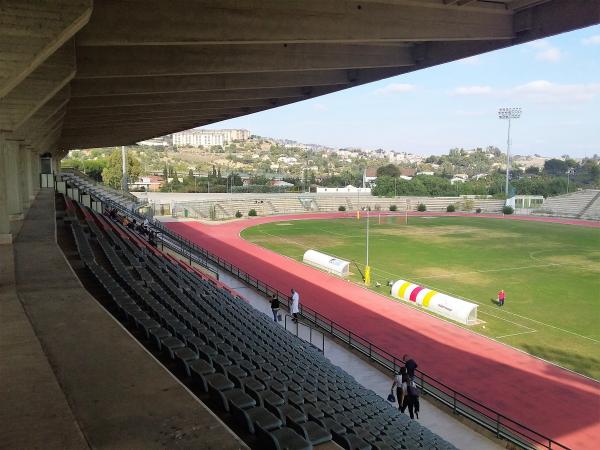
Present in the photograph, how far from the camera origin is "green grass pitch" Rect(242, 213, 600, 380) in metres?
21.3

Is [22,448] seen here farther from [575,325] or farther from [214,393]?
[575,325]

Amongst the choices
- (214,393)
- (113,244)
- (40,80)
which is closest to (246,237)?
(113,244)

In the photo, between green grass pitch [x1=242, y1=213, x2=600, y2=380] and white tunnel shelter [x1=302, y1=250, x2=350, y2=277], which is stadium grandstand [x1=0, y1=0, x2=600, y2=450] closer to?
green grass pitch [x1=242, y1=213, x2=600, y2=380]

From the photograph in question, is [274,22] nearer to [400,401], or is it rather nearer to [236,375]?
[236,375]

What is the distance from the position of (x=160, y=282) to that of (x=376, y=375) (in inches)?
275

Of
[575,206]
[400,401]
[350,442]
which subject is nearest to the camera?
[350,442]

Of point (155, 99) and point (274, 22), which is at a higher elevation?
point (274, 22)

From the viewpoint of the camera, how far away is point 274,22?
10.6m

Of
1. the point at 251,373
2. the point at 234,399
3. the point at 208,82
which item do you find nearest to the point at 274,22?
the point at 251,373

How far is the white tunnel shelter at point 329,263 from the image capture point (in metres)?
32.2

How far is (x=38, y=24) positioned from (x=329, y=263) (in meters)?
27.0

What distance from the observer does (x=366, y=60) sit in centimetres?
1523

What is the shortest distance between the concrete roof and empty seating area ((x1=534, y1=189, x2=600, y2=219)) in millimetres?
72503

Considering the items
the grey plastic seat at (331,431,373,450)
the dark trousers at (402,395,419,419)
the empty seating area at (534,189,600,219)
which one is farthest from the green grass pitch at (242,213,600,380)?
the empty seating area at (534,189,600,219)
